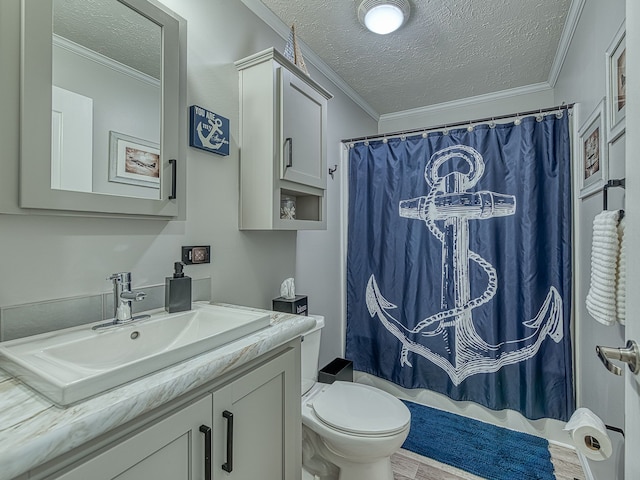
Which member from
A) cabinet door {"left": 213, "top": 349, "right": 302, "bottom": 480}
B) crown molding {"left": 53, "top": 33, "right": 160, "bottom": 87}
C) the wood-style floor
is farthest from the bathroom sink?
the wood-style floor

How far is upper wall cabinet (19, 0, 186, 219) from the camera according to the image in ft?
2.89

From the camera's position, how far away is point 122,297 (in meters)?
1.02

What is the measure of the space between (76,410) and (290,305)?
1.19 meters

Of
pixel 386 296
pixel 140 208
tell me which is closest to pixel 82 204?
pixel 140 208

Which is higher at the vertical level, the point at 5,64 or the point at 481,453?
the point at 5,64

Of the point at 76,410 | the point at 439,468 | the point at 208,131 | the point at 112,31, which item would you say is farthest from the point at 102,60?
the point at 439,468

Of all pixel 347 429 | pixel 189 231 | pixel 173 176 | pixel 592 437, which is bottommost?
pixel 347 429

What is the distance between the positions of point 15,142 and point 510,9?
222 cm

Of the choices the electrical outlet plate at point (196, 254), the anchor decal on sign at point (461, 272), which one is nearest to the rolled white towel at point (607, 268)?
the anchor decal on sign at point (461, 272)

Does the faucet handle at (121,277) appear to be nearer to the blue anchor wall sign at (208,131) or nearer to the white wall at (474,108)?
the blue anchor wall sign at (208,131)

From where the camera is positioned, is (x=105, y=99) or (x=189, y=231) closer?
(x=105, y=99)

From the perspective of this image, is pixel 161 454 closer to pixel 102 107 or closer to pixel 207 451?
pixel 207 451

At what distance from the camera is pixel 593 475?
1576 millimetres

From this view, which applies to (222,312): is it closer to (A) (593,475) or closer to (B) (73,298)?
(B) (73,298)
